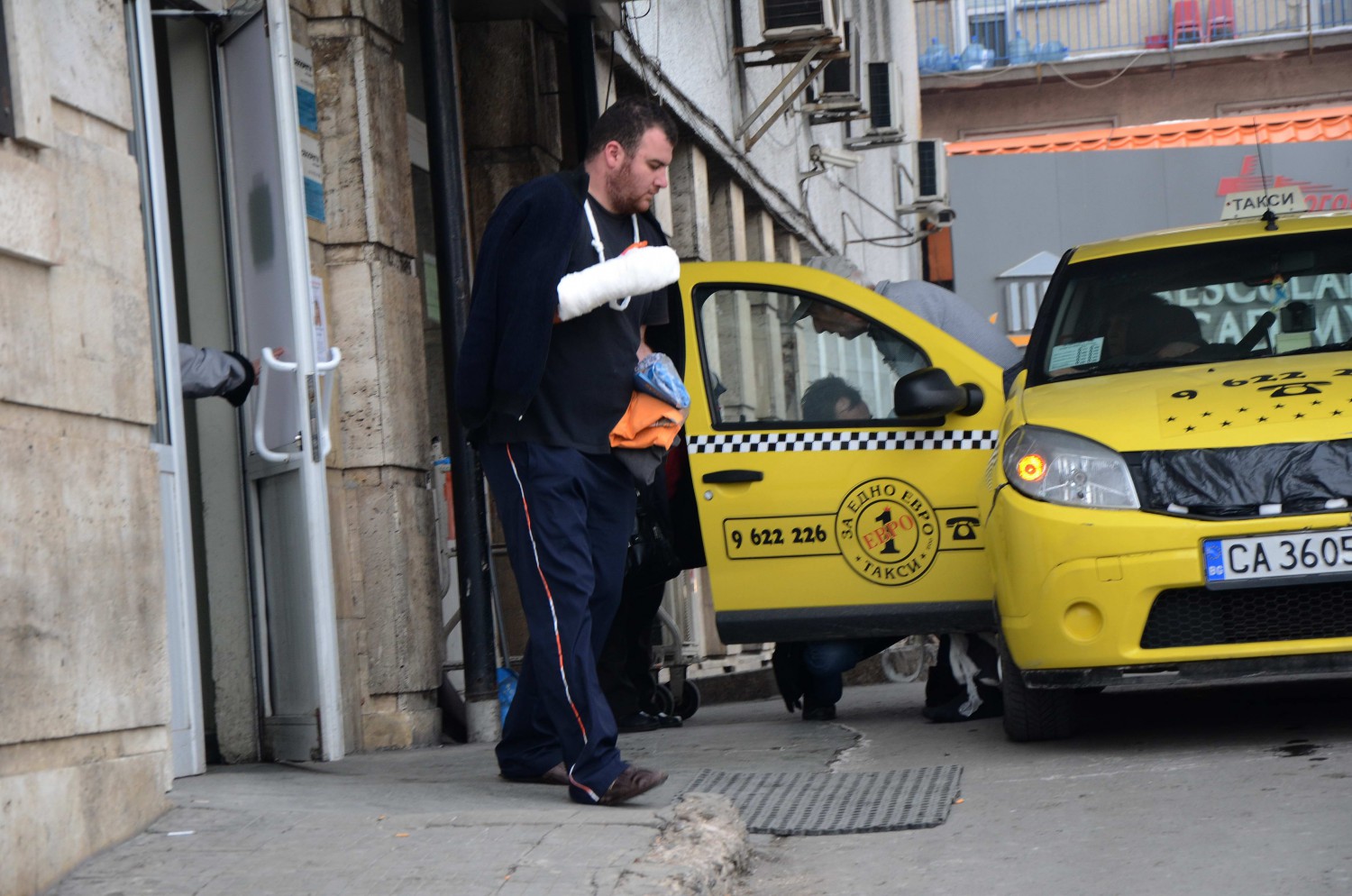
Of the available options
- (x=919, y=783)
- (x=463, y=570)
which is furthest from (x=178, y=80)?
(x=919, y=783)

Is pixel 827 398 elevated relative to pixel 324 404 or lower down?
lower down

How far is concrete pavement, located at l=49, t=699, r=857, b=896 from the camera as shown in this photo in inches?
143

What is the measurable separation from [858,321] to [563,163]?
3.73 metres

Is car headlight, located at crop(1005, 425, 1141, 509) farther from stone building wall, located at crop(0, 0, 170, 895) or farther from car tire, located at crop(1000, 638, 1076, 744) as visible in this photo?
stone building wall, located at crop(0, 0, 170, 895)

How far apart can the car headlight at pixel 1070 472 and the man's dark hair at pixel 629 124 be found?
4.91 feet

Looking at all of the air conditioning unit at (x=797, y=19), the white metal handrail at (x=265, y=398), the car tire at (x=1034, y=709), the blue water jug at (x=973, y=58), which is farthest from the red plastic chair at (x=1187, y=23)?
the white metal handrail at (x=265, y=398)

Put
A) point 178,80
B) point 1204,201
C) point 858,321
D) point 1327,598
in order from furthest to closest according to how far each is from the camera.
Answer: point 1204,201 → point 858,321 → point 178,80 → point 1327,598

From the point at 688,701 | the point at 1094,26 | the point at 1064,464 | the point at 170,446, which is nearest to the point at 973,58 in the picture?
the point at 1094,26

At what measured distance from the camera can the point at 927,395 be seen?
6.41 metres

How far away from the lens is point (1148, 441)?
5422 millimetres

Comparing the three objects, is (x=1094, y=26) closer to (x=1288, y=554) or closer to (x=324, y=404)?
(x=324, y=404)

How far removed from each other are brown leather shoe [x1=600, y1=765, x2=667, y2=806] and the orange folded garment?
2.88 feet

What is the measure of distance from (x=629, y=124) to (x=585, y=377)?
26.6 inches

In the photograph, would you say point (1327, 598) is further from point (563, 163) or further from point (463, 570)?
point (563, 163)
